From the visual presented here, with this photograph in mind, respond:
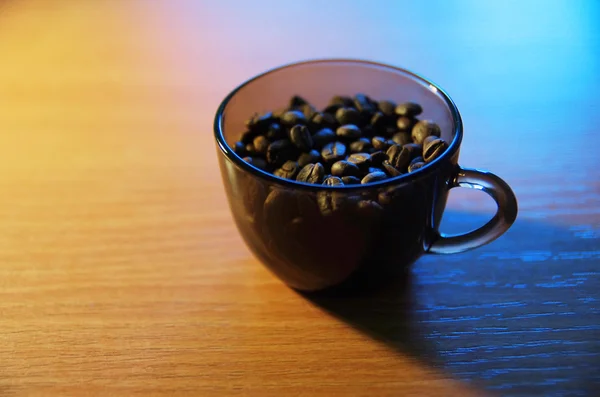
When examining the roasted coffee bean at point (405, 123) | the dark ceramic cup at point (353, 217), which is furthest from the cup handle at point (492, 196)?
the roasted coffee bean at point (405, 123)

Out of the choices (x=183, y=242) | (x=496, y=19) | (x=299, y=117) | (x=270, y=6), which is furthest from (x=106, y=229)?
(x=496, y=19)

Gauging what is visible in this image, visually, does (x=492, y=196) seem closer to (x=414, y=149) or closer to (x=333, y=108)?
(x=414, y=149)

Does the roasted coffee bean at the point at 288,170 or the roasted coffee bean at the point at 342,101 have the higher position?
the roasted coffee bean at the point at 342,101

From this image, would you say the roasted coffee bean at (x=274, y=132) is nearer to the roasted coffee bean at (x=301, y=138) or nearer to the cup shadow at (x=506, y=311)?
the roasted coffee bean at (x=301, y=138)

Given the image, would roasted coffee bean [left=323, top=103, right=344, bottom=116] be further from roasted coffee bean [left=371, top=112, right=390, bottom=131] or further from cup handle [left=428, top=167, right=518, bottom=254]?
cup handle [left=428, top=167, right=518, bottom=254]

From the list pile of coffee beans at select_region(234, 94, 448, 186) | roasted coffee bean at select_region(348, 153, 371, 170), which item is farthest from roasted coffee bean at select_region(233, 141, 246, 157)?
roasted coffee bean at select_region(348, 153, 371, 170)

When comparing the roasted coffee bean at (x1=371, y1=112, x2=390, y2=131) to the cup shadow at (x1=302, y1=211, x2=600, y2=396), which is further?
the roasted coffee bean at (x1=371, y1=112, x2=390, y2=131)
